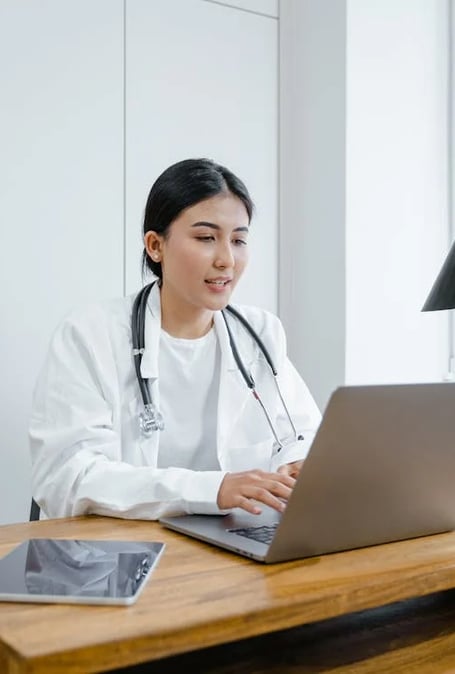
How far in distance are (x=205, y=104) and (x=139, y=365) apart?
123 centimetres

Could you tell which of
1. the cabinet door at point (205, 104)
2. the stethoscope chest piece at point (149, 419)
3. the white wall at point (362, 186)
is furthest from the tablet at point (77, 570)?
the white wall at point (362, 186)

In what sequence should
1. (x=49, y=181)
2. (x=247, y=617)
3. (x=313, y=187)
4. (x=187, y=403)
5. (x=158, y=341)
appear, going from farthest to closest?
(x=313, y=187) < (x=49, y=181) < (x=187, y=403) < (x=158, y=341) < (x=247, y=617)

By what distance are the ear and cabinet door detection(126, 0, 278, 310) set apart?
57cm

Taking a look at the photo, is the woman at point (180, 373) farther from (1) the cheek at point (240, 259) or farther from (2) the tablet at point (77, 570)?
(2) the tablet at point (77, 570)

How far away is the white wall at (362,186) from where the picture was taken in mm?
2475

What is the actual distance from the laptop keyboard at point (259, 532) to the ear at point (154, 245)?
0.82 metres

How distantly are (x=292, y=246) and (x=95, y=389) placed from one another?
135 cm

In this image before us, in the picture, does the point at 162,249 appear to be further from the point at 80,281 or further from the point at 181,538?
the point at 181,538

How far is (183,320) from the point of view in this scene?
5.69 ft

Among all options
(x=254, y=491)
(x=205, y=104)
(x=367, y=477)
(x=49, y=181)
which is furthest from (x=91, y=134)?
(x=367, y=477)

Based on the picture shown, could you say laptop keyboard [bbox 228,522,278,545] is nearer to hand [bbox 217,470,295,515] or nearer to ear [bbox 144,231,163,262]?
hand [bbox 217,470,295,515]

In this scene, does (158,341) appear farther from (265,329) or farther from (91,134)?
(91,134)

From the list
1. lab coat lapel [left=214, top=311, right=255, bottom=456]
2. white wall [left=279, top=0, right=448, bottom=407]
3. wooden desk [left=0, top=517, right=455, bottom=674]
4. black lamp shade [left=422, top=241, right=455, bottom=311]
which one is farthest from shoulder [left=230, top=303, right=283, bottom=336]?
wooden desk [left=0, top=517, right=455, bottom=674]

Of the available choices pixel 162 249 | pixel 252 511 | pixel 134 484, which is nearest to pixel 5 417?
pixel 162 249
